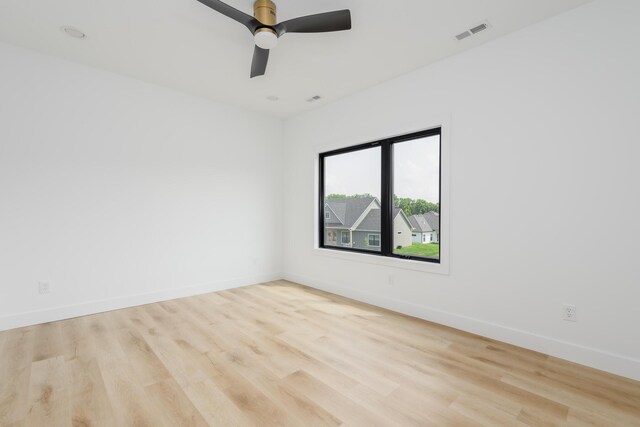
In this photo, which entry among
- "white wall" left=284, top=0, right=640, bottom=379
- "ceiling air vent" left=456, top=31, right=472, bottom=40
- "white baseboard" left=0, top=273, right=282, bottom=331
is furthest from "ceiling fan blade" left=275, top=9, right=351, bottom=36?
"white baseboard" left=0, top=273, right=282, bottom=331

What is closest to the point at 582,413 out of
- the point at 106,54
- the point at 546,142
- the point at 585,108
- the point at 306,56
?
→ the point at 546,142

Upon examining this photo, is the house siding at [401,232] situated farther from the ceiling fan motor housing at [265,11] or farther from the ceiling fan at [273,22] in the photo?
the ceiling fan motor housing at [265,11]

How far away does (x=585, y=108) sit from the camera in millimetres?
2209

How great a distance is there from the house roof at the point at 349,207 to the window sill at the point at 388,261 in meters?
0.44

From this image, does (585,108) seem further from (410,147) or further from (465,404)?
(465,404)

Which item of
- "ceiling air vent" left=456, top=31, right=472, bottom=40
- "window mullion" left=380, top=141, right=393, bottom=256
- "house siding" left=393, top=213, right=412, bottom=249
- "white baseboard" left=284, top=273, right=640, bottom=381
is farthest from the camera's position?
"window mullion" left=380, top=141, right=393, bottom=256

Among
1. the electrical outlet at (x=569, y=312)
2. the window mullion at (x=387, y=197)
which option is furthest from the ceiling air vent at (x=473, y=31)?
the electrical outlet at (x=569, y=312)

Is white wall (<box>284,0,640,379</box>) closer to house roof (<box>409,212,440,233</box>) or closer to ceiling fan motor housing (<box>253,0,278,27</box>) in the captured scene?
house roof (<box>409,212,440,233</box>)

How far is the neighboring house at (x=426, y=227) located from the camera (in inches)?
124

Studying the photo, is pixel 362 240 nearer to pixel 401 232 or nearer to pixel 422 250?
pixel 401 232

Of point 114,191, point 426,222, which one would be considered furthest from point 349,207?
point 114,191

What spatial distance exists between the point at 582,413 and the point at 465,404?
63cm

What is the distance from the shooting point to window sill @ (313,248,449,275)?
3.01m

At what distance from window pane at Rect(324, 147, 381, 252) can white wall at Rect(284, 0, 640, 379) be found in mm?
700
